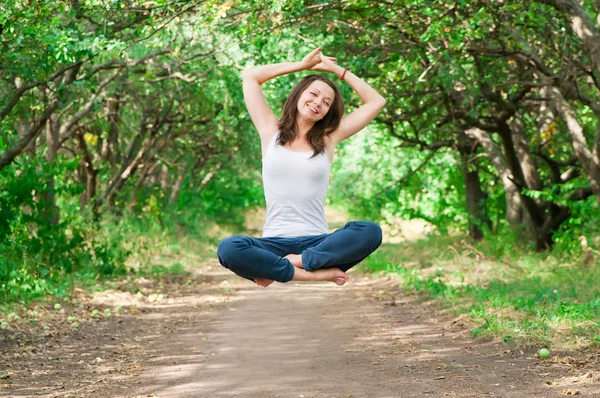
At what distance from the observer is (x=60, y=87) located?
12.0m

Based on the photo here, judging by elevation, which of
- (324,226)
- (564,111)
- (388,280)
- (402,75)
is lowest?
(388,280)

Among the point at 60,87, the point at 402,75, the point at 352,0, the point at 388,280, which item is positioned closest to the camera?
the point at 352,0

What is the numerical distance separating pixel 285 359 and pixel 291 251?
126 inches

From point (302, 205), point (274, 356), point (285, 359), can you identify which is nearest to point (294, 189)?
point (302, 205)

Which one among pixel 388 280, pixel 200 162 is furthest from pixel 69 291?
pixel 200 162

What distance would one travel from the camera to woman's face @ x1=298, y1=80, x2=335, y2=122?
5688 mm

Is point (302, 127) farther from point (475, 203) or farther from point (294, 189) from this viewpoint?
point (475, 203)

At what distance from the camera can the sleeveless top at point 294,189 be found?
554 cm

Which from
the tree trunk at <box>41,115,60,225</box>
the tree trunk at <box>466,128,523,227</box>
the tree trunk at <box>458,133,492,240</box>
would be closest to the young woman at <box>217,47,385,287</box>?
the tree trunk at <box>41,115,60,225</box>

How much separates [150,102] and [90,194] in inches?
105

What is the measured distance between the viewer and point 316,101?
5.69 meters

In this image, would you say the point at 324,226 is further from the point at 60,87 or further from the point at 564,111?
the point at 564,111

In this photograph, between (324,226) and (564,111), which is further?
(564,111)

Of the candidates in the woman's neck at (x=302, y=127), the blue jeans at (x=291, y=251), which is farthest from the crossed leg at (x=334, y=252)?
the woman's neck at (x=302, y=127)
